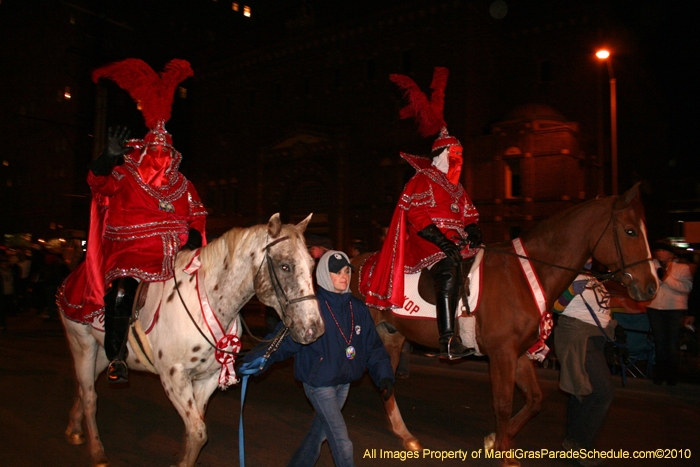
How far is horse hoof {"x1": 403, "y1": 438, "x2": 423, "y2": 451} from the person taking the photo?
18.1 feet

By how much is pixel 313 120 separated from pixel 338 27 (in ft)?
16.7

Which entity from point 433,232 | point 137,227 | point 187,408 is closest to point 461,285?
point 433,232

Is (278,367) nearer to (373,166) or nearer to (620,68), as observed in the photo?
(373,166)

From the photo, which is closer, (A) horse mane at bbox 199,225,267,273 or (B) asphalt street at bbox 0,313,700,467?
(A) horse mane at bbox 199,225,267,273

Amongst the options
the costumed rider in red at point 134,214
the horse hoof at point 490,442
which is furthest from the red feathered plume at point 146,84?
the horse hoof at point 490,442

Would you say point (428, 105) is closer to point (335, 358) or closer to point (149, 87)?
point (149, 87)

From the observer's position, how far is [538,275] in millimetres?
5422

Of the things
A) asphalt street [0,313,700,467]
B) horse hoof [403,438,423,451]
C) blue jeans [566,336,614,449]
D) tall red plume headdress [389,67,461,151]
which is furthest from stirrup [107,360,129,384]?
blue jeans [566,336,614,449]

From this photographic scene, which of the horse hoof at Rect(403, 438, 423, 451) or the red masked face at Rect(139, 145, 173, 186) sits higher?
the red masked face at Rect(139, 145, 173, 186)

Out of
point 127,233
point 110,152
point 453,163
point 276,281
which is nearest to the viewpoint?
point 276,281

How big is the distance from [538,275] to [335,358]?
2.53 meters

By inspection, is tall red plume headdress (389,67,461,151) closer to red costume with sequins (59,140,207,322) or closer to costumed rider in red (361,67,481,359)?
costumed rider in red (361,67,481,359)

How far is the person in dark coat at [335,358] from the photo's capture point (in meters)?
3.86

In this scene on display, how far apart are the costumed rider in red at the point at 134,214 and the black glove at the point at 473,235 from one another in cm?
278
